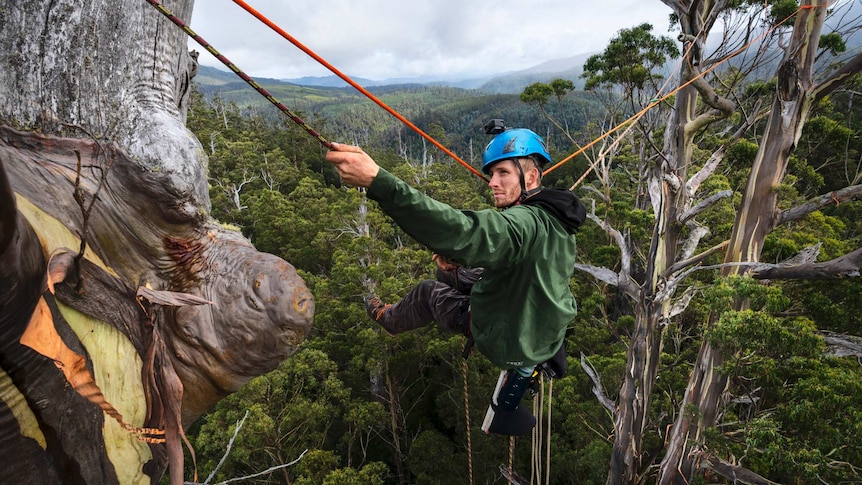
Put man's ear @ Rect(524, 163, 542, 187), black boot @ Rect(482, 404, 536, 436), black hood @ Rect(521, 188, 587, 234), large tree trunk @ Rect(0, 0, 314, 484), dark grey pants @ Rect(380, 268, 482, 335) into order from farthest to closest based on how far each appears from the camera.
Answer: dark grey pants @ Rect(380, 268, 482, 335) < black boot @ Rect(482, 404, 536, 436) < man's ear @ Rect(524, 163, 542, 187) < black hood @ Rect(521, 188, 587, 234) < large tree trunk @ Rect(0, 0, 314, 484)

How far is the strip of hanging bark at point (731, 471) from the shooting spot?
16.4ft

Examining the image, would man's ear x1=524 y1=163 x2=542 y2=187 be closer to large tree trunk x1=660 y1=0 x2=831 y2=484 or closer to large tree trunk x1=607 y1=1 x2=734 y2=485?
large tree trunk x1=607 y1=1 x2=734 y2=485

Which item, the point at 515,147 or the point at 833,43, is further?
the point at 833,43

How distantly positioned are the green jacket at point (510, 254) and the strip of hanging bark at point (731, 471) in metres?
4.47

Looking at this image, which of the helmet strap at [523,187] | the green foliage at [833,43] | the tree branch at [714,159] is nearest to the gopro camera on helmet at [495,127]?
the helmet strap at [523,187]

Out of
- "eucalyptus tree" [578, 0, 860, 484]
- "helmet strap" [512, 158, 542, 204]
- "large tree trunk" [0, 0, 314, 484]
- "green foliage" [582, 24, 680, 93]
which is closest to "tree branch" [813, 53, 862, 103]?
"eucalyptus tree" [578, 0, 860, 484]

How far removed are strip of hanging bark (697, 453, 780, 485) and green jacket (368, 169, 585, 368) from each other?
4472mm

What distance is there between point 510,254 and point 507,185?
769 millimetres

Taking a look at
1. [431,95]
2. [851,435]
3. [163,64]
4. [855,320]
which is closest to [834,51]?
[855,320]

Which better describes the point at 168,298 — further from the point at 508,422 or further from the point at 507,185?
the point at 508,422

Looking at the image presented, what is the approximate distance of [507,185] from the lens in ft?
7.16

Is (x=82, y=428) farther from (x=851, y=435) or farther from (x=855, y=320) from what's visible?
(x=855, y=320)

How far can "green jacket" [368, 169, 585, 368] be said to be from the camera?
4.18ft

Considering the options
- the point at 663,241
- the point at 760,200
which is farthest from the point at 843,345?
the point at 663,241
